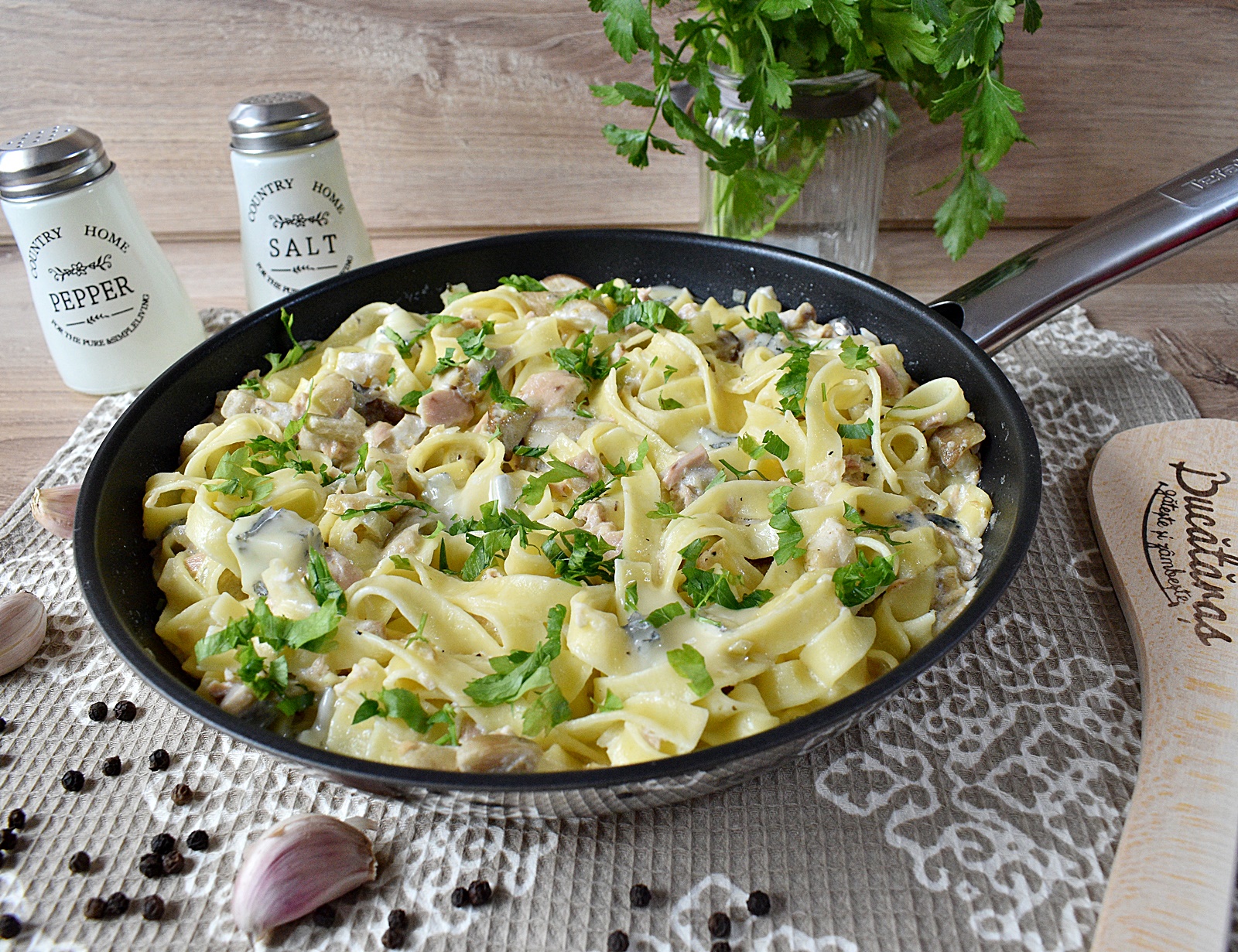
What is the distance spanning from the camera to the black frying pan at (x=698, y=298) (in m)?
1.68

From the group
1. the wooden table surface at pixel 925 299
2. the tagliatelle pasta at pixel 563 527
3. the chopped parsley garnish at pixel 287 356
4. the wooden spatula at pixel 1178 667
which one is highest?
the chopped parsley garnish at pixel 287 356

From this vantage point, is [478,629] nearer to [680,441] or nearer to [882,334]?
[680,441]

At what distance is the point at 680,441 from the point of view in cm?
284

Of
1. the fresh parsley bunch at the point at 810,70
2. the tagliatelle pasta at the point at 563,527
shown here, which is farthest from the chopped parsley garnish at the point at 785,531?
the fresh parsley bunch at the point at 810,70

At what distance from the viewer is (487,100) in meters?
4.33

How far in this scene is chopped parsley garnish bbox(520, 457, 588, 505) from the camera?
Answer: 8.31 ft

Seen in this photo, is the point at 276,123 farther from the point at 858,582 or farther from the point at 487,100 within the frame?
the point at 858,582

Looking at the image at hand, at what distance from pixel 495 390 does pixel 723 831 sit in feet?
4.88

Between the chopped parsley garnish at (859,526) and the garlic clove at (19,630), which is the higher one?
the chopped parsley garnish at (859,526)

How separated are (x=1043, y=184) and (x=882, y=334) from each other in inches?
79.8

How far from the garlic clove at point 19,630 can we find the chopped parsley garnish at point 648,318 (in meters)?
1.83

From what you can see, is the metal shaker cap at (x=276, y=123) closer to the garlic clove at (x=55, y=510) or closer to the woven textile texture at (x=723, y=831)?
the garlic clove at (x=55, y=510)

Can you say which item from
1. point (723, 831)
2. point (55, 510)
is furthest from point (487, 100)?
point (723, 831)

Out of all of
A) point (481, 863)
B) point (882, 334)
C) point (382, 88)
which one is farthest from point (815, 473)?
point (382, 88)
